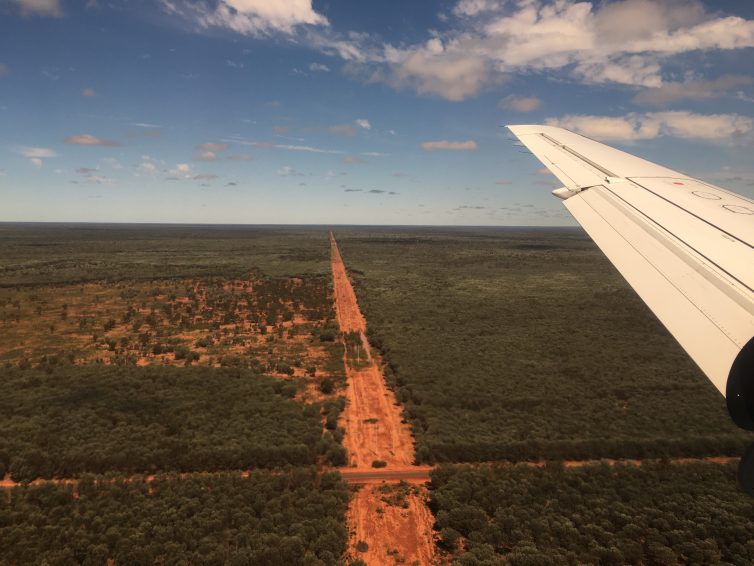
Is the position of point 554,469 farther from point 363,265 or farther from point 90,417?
point 363,265

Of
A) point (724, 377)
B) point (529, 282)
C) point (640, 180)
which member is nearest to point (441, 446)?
point (640, 180)

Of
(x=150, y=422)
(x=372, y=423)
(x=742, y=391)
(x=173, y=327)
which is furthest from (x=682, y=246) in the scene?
(x=173, y=327)

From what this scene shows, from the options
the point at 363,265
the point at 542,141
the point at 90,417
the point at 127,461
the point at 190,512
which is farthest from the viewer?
the point at 363,265

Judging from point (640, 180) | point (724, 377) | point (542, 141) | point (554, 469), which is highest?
point (542, 141)

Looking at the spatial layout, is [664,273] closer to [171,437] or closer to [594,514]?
[594,514]

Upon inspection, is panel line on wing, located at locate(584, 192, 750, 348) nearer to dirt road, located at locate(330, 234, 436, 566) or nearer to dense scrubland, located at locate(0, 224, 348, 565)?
dirt road, located at locate(330, 234, 436, 566)

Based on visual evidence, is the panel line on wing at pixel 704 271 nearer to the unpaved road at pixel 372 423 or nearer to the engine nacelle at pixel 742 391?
the engine nacelle at pixel 742 391

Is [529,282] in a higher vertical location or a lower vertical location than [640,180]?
lower
